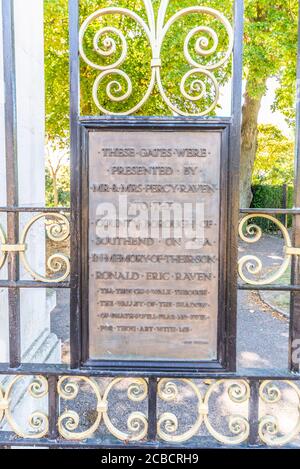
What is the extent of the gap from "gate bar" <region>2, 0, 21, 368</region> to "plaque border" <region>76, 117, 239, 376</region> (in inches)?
14.2

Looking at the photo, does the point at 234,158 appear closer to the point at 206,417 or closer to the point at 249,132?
the point at 206,417

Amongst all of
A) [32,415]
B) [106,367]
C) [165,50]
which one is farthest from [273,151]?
[32,415]

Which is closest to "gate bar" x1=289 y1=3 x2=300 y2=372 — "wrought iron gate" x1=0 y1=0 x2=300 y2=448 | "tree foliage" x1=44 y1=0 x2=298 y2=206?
"wrought iron gate" x1=0 y1=0 x2=300 y2=448

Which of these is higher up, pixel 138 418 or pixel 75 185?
pixel 75 185

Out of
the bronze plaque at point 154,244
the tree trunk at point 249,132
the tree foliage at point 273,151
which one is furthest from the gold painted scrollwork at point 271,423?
the tree foliage at point 273,151

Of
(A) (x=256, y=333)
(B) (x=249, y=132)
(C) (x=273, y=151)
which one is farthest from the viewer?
(C) (x=273, y=151)

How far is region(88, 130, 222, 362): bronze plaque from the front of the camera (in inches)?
81.6

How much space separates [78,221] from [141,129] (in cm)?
60

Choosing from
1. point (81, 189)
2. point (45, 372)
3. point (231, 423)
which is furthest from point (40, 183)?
point (231, 423)

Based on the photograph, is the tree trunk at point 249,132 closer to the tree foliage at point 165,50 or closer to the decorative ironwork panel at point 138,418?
the tree foliage at point 165,50

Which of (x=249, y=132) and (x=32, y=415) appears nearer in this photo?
(x=32, y=415)

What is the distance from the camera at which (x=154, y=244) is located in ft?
6.89

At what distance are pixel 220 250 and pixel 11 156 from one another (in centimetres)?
124
